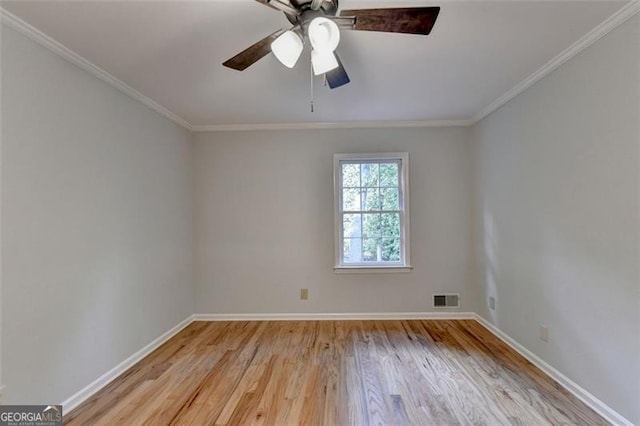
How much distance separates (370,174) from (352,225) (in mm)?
692

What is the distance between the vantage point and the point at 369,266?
12.8 ft

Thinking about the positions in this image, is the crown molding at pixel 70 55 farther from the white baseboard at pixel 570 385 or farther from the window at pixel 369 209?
the white baseboard at pixel 570 385

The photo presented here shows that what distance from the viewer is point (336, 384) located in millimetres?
2402

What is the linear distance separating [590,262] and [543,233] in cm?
50

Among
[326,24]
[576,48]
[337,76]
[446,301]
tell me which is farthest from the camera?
[446,301]

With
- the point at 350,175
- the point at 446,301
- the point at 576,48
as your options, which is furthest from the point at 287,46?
the point at 446,301

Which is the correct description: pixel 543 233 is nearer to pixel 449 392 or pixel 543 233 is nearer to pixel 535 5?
pixel 449 392

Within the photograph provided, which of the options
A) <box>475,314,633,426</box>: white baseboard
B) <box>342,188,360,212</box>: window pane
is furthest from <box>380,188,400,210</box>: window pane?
<box>475,314,633,426</box>: white baseboard

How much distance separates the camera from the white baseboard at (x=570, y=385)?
1.92m

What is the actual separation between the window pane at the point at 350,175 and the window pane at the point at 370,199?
0.16 metres

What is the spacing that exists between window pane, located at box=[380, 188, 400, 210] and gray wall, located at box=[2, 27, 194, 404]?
8.39ft

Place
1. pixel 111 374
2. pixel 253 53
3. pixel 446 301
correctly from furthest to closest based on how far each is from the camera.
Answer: pixel 446 301
pixel 111 374
pixel 253 53

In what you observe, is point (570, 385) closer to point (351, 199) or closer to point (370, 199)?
point (370, 199)

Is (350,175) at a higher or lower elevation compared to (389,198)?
higher
